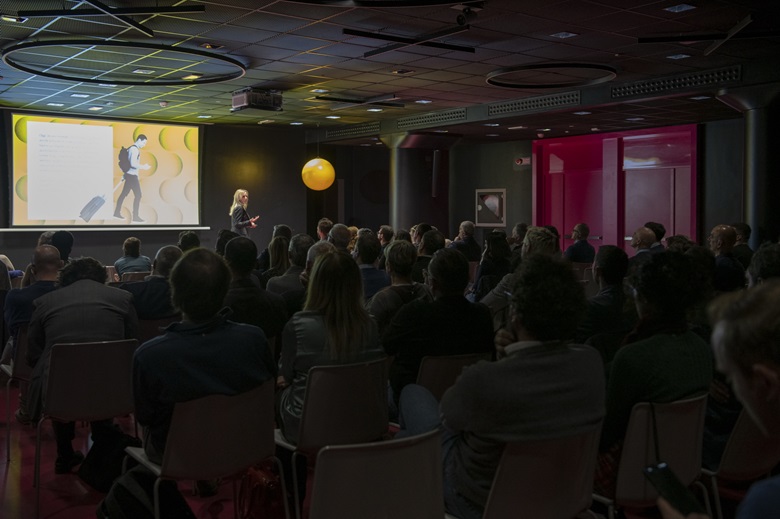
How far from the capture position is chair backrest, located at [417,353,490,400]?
10.6 ft

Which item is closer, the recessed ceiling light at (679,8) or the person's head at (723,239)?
the person's head at (723,239)

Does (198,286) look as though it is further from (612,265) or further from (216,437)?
(612,265)

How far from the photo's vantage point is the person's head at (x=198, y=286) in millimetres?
2693

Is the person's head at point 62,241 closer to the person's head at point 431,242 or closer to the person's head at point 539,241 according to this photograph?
the person's head at point 431,242

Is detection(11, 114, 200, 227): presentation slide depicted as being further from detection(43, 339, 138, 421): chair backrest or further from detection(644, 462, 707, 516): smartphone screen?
detection(644, 462, 707, 516): smartphone screen

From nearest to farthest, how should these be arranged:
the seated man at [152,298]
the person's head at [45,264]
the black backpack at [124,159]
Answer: the person's head at [45,264] < the seated man at [152,298] < the black backpack at [124,159]

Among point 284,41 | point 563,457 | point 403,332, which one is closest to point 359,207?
point 284,41

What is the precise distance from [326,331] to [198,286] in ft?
2.24

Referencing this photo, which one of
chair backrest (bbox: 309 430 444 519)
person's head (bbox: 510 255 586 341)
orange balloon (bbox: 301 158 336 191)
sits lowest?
chair backrest (bbox: 309 430 444 519)

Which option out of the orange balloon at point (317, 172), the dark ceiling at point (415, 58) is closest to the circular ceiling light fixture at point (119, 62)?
the dark ceiling at point (415, 58)

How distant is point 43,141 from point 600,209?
413 inches

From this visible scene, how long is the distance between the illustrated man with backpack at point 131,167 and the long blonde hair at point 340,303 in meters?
11.1

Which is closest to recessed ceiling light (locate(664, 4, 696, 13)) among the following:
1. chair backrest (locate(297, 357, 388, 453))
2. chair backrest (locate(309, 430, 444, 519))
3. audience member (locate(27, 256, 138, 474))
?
chair backrest (locate(297, 357, 388, 453))

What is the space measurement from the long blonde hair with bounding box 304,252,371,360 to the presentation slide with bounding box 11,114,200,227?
10918mm
